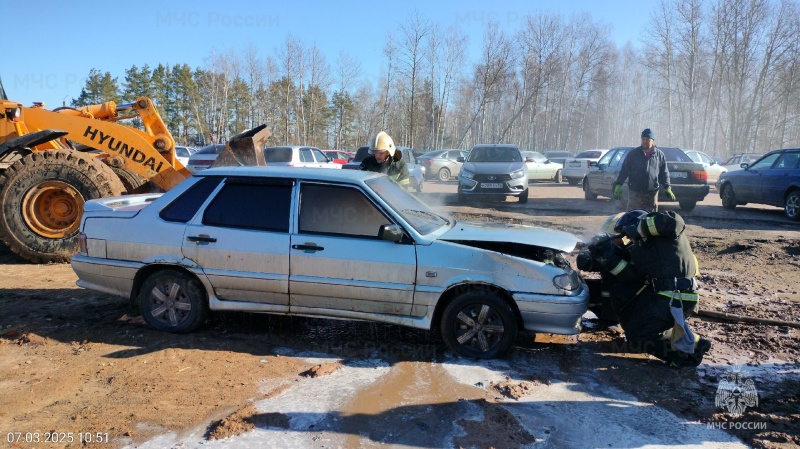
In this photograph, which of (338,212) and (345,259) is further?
(338,212)

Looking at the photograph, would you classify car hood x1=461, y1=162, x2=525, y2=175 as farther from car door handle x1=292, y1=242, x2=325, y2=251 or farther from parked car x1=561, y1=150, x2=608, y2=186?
car door handle x1=292, y1=242, x2=325, y2=251

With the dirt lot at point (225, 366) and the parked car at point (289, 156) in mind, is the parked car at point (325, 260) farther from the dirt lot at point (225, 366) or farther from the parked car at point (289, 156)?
the parked car at point (289, 156)

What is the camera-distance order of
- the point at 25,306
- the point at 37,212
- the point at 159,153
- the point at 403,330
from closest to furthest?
1. the point at 403,330
2. the point at 25,306
3. the point at 37,212
4. the point at 159,153

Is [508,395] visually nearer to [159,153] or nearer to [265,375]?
[265,375]

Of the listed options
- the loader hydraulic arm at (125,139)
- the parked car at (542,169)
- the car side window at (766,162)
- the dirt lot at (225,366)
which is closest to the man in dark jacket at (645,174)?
the dirt lot at (225,366)

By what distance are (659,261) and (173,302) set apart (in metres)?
4.20

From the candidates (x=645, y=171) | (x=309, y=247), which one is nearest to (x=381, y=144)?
(x=309, y=247)

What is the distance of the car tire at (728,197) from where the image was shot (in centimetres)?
1336

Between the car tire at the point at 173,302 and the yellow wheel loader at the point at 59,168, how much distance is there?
11.1 feet

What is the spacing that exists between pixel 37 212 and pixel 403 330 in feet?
19.3

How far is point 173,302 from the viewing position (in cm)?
451

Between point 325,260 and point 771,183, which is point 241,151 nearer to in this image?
point 325,260

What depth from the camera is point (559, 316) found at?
390 cm

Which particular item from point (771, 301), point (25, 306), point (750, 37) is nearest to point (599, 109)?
point (750, 37)
